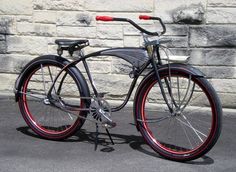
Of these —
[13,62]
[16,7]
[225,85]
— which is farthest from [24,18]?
[225,85]

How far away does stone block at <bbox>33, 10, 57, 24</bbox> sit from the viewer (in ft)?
20.6

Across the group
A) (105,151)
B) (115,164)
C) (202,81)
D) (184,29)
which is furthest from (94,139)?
(184,29)

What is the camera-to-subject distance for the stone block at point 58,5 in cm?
617

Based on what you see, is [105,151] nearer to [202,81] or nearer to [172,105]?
[172,105]

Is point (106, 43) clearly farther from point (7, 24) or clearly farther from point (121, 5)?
point (7, 24)

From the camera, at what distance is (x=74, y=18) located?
6211mm

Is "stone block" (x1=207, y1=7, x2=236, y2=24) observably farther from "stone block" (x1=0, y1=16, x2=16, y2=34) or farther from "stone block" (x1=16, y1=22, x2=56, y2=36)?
"stone block" (x1=0, y1=16, x2=16, y2=34)

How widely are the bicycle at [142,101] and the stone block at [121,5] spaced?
1.19 metres

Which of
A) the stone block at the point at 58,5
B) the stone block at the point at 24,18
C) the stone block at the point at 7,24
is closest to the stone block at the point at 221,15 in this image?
the stone block at the point at 58,5

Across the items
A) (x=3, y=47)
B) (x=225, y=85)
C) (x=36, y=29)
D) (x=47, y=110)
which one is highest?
(x=36, y=29)

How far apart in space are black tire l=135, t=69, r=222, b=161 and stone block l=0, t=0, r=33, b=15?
1.94 meters

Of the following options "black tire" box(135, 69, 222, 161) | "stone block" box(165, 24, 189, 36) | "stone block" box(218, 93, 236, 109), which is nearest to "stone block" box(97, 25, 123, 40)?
"stone block" box(165, 24, 189, 36)

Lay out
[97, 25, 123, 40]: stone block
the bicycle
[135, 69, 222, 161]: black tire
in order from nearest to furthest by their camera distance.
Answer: [135, 69, 222, 161]: black tire
the bicycle
[97, 25, 123, 40]: stone block

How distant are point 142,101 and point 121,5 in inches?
72.7
